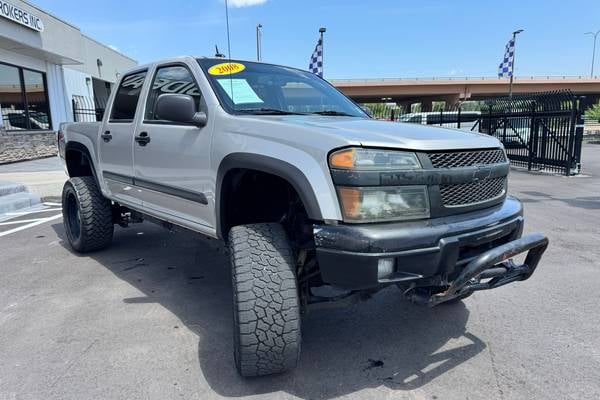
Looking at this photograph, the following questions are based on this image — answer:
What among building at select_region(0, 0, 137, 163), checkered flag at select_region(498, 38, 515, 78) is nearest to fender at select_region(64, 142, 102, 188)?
building at select_region(0, 0, 137, 163)

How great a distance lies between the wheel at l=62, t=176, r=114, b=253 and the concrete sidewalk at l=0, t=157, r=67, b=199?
4.80 meters

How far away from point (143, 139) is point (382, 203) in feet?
7.59

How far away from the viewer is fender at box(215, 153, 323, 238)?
248 centimetres

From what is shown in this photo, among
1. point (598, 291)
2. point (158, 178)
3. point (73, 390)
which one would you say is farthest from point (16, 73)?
point (598, 291)

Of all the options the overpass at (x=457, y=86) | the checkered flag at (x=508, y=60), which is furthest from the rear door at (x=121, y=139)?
the overpass at (x=457, y=86)

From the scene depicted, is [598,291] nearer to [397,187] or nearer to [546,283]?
[546,283]

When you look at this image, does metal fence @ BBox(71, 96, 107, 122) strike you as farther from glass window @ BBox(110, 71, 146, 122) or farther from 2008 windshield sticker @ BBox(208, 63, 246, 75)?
2008 windshield sticker @ BBox(208, 63, 246, 75)

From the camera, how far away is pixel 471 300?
3900 mm

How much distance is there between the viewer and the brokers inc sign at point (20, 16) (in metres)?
14.4

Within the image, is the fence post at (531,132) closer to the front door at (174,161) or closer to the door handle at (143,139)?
the front door at (174,161)

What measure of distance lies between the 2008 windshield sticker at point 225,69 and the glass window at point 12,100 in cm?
1513

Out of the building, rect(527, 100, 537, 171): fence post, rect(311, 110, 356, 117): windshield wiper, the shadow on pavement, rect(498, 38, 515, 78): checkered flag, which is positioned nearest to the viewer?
the shadow on pavement

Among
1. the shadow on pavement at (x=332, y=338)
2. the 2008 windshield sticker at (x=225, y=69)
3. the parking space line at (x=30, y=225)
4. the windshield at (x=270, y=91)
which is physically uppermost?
the 2008 windshield sticker at (x=225, y=69)

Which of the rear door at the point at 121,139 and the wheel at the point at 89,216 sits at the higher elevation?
the rear door at the point at 121,139
